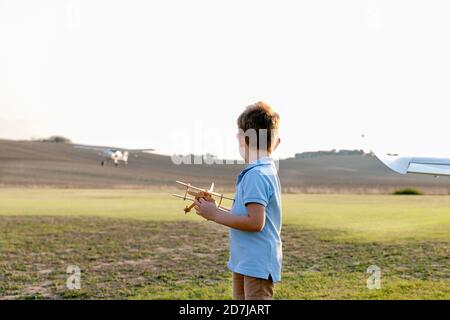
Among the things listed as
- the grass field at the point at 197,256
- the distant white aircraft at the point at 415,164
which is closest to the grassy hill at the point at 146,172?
the grass field at the point at 197,256

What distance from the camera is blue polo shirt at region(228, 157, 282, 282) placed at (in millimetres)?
3268

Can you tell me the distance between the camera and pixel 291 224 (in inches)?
703

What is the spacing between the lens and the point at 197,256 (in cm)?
1131

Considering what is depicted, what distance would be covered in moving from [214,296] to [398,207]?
1926cm

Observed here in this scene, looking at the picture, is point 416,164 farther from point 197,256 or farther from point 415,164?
point 197,256

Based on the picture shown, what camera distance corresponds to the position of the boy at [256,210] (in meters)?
3.24

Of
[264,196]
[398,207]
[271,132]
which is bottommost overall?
[398,207]

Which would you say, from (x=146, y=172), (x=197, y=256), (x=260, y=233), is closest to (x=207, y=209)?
(x=260, y=233)

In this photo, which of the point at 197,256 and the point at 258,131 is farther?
the point at 197,256

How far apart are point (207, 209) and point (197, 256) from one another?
817 cm

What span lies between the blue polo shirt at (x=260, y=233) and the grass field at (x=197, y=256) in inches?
177
